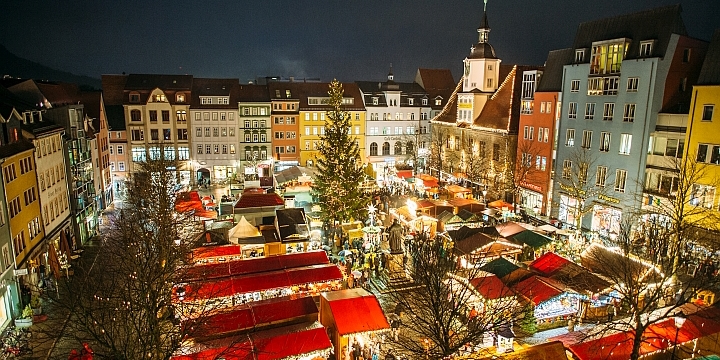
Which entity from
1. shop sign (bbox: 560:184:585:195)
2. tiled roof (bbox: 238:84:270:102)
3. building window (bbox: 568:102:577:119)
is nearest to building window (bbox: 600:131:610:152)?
building window (bbox: 568:102:577:119)

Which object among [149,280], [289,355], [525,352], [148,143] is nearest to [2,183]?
[149,280]

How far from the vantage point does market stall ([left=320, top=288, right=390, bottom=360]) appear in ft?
56.6

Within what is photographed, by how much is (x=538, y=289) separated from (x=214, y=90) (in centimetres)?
4948

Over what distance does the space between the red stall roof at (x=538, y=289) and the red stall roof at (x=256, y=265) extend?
394 inches

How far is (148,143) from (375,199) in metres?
29.7

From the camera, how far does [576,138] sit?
36.7 meters

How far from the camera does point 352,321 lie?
1753 cm

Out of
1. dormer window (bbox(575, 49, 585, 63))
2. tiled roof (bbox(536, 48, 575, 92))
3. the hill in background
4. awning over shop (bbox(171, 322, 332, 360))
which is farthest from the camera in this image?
the hill in background

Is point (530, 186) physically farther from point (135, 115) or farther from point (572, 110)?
point (135, 115)

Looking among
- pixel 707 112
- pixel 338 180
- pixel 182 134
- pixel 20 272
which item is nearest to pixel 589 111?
pixel 707 112

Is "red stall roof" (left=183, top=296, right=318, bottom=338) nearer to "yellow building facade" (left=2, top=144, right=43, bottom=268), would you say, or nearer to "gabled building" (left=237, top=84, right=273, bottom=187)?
"yellow building facade" (left=2, top=144, right=43, bottom=268)

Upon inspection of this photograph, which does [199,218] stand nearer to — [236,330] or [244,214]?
[244,214]

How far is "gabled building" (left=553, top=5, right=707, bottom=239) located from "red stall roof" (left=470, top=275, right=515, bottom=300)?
1519 cm

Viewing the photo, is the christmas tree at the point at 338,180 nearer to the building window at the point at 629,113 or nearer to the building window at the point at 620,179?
the building window at the point at 620,179
